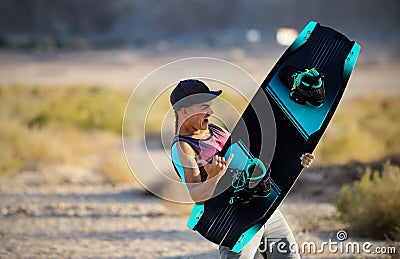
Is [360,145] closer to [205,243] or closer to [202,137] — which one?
[205,243]

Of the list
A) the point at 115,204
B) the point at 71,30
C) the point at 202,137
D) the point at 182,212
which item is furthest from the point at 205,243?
the point at 71,30

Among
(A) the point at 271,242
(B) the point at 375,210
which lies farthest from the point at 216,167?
(B) the point at 375,210

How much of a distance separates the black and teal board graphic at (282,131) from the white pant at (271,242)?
0.04 m

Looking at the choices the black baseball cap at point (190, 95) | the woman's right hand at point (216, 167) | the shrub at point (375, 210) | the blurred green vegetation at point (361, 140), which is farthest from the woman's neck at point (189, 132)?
the blurred green vegetation at point (361, 140)

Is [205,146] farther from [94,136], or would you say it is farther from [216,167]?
[94,136]

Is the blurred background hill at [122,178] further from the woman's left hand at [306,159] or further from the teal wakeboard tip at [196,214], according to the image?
the woman's left hand at [306,159]

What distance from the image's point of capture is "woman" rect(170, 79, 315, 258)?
3.88 meters

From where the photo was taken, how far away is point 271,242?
13.7 feet

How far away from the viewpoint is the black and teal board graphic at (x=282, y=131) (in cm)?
427

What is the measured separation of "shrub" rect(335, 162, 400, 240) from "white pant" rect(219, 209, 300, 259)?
3.13 meters

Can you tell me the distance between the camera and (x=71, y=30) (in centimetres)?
7000

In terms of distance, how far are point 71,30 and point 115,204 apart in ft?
205

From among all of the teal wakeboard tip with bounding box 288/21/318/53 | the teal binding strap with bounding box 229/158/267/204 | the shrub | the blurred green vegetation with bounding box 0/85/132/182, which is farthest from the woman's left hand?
the blurred green vegetation with bounding box 0/85/132/182

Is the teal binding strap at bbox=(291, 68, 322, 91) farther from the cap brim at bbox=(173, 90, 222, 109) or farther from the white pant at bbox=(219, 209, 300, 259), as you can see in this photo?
the white pant at bbox=(219, 209, 300, 259)
